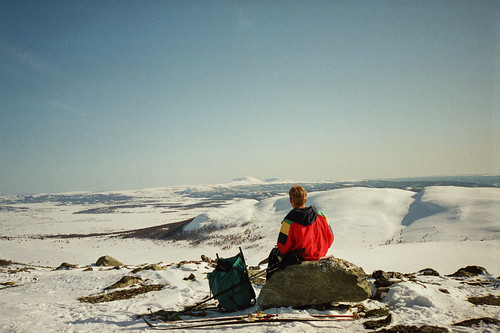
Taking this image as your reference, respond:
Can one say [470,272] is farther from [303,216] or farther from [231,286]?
[231,286]

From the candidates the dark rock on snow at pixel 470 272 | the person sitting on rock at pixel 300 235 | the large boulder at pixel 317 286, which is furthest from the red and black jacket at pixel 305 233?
the dark rock on snow at pixel 470 272

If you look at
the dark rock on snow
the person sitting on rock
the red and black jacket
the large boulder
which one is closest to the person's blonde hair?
the person sitting on rock

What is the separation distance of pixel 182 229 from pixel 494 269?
4091 cm

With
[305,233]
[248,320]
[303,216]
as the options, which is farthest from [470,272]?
[248,320]

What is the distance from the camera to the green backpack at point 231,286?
14.9 feet

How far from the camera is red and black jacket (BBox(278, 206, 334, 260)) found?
422cm

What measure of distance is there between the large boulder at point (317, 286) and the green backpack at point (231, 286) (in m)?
0.39

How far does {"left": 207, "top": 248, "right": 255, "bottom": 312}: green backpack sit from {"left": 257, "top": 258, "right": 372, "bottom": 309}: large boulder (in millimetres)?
389

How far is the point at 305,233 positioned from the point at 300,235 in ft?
0.32

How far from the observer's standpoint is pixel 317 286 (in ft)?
14.0

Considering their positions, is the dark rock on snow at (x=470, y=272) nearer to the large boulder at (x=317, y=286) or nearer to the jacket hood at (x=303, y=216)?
the large boulder at (x=317, y=286)

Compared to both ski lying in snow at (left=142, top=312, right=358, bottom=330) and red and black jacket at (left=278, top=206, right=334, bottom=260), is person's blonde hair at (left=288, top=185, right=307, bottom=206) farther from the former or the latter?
ski lying in snow at (left=142, top=312, right=358, bottom=330)

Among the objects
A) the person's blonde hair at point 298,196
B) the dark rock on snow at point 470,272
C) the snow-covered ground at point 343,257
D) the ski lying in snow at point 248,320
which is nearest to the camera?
the ski lying in snow at point 248,320

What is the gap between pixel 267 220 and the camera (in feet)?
121
